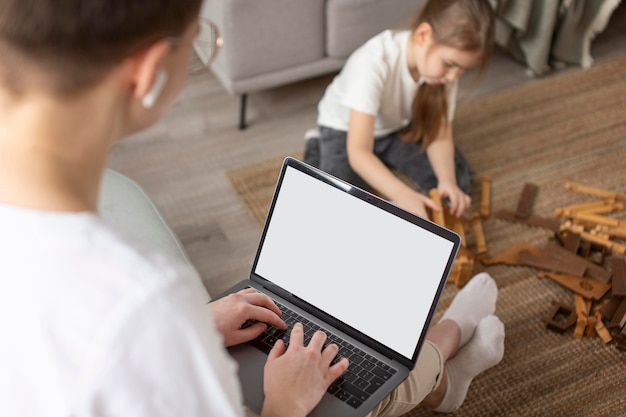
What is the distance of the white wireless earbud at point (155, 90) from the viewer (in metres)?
0.62

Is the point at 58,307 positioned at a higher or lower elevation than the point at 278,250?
higher

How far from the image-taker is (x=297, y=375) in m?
1.01

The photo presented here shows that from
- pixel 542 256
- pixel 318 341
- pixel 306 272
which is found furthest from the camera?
pixel 542 256

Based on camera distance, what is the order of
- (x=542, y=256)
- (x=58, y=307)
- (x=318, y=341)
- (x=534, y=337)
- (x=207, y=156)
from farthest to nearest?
(x=207, y=156)
(x=542, y=256)
(x=534, y=337)
(x=318, y=341)
(x=58, y=307)

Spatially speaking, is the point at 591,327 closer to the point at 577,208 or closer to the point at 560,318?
the point at 560,318

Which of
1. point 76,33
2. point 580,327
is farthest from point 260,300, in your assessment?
point 580,327

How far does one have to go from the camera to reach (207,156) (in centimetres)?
216

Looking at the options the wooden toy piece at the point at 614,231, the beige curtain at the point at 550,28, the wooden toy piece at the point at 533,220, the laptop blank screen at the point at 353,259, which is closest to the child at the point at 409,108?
the wooden toy piece at the point at 533,220

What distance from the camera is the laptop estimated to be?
3.72 feet

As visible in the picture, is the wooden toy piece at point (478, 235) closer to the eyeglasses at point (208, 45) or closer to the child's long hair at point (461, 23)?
the child's long hair at point (461, 23)

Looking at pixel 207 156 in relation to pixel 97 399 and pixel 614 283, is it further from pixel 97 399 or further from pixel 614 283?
pixel 97 399


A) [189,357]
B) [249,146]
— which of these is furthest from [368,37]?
[189,357]

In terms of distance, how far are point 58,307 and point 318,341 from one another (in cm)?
54

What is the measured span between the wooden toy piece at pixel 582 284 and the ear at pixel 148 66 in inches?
50.8
